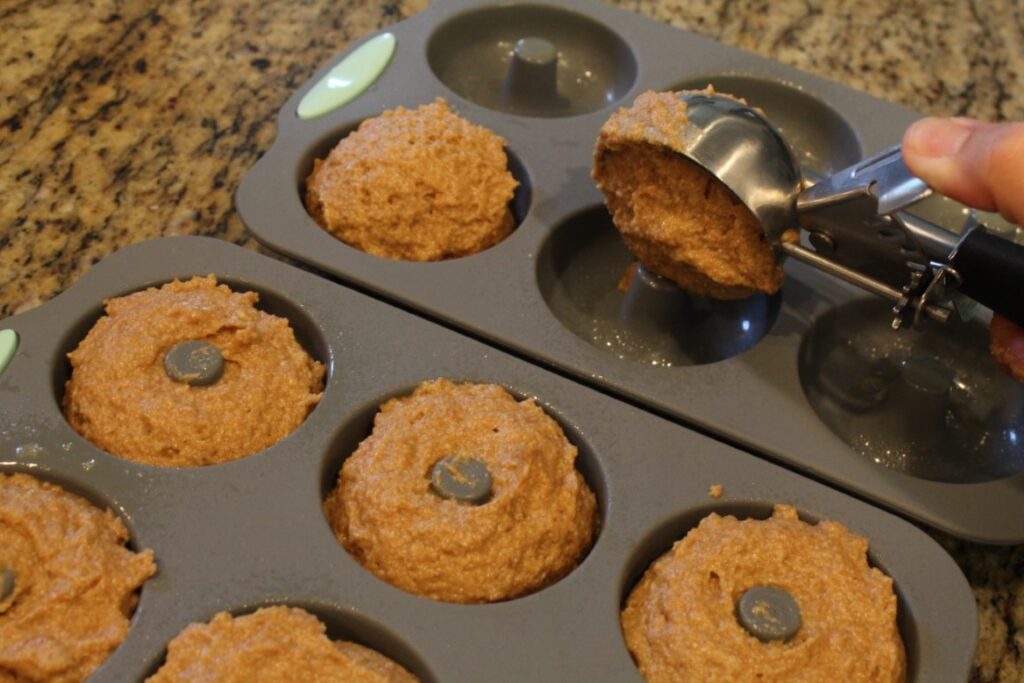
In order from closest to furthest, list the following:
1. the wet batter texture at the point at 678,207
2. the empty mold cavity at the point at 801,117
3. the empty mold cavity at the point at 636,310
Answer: the wet batter texture at the point at 678,207 → the empty mold cavity at the point at 636,310 → the empty mold cavity at the point at 801,117

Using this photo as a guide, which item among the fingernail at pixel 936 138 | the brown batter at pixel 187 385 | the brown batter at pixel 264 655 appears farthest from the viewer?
the brown batter at pixel 187 385

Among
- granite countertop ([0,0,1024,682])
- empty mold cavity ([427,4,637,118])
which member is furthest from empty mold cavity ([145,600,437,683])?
empty mold cavity ([427,4,637,118])

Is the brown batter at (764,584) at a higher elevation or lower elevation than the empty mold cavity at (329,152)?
lower

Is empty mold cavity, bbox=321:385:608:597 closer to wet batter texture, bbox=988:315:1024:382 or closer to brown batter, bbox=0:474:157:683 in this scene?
brown batter, bbox=0:474:157:683

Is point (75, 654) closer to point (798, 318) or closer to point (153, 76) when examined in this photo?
point (798, 318)

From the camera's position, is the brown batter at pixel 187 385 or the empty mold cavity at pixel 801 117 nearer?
the brown batter at pixel 187 385

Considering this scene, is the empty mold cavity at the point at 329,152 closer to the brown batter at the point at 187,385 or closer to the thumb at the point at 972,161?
the brown batter at the point at 187,385

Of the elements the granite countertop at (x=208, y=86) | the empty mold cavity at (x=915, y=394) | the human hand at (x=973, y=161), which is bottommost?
the empty mold cavity at (x=915, y=394)

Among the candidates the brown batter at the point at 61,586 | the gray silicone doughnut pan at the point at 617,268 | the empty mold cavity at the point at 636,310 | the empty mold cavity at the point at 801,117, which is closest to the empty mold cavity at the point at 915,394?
the gray silicone doughnut pan at the point at 617,268
